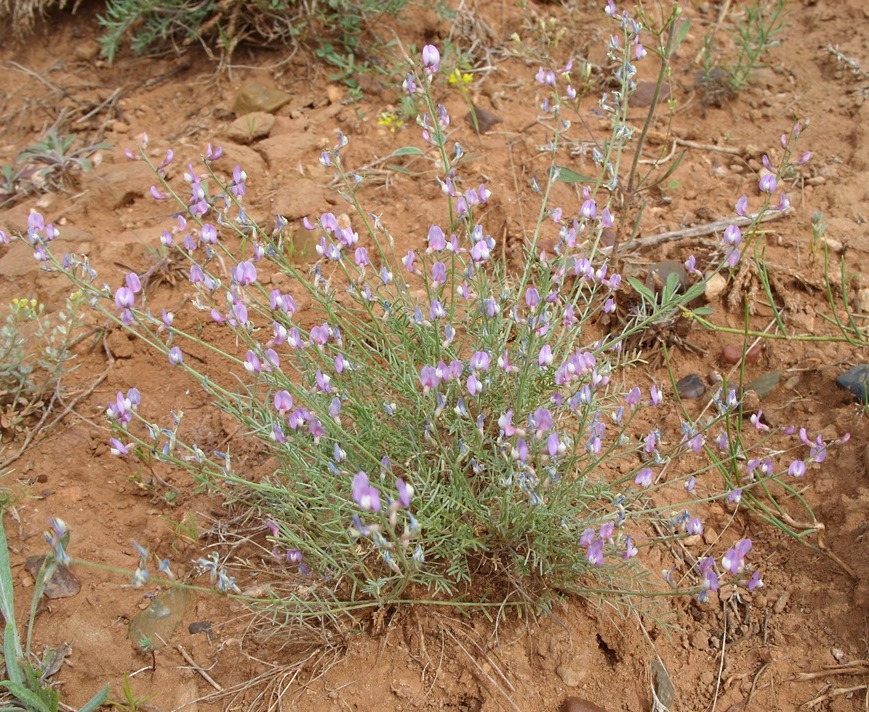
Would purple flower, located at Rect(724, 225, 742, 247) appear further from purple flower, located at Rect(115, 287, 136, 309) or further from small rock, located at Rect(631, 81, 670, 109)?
small rock, located at Rect(631, 81, 670, 109)

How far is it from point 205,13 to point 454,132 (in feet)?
5.04

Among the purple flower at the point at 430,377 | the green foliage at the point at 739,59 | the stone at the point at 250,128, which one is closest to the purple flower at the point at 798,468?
the purple flower at the point at 430,377

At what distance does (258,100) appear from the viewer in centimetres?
412

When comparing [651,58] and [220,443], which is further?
[651,58]

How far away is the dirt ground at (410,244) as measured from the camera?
2143 mm

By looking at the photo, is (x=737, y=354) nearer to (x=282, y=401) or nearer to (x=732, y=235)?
(x=732, y=235)

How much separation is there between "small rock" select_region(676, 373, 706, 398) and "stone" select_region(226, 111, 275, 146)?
2.32 m

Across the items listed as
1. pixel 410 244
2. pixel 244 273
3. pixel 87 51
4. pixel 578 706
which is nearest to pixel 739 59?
pixel 410 244

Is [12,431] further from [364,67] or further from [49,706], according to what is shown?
[364,67]

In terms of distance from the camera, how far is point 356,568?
7.36 ft

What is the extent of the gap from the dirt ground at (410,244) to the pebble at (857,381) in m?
0.04

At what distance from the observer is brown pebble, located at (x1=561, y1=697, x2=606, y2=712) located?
2.05 meters

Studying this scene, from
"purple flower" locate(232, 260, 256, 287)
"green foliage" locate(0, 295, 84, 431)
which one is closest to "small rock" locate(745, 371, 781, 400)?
"purple flower" locate(232, 260, 256, 287)

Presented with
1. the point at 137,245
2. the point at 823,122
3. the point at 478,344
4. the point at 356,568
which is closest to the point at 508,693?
the point at 356,568
